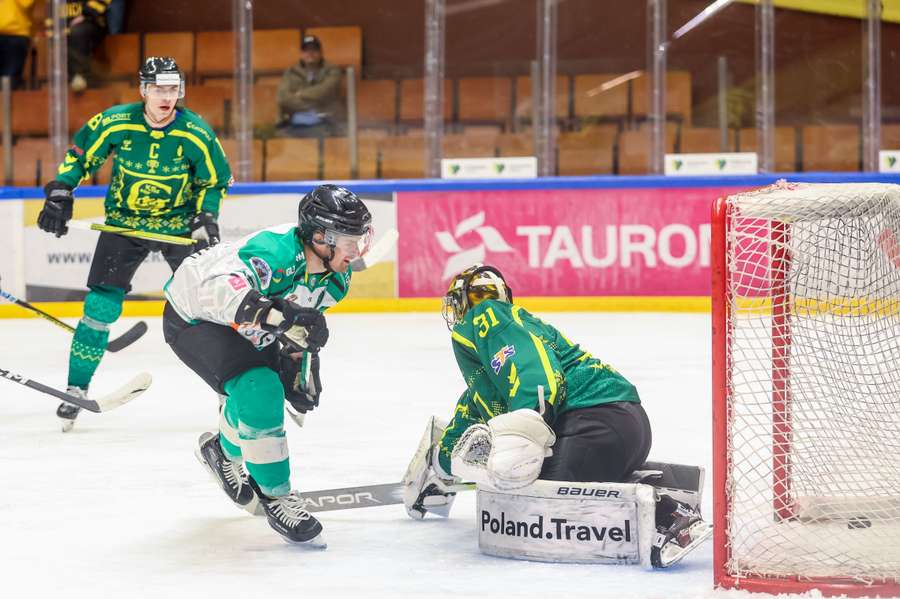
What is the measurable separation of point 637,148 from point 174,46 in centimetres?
290

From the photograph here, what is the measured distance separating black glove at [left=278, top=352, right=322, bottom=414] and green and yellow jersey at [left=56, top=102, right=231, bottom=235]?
161cm

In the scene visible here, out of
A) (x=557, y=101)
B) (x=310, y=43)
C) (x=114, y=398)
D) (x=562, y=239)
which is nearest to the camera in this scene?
(x=114, y=398)

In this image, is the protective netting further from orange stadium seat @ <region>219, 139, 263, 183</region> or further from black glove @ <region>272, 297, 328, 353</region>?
orange stadium seat @ <region>219, 139, 263, 183</region>

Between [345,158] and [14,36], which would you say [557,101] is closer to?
[345,158]

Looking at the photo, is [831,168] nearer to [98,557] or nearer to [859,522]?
[859,522]

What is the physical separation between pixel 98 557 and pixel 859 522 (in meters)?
1.47

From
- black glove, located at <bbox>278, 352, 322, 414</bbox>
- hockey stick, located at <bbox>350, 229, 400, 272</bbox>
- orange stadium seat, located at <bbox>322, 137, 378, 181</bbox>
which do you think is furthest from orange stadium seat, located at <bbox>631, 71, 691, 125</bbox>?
black glove, located at <bbox>278, 352, 322, 414</bbox>

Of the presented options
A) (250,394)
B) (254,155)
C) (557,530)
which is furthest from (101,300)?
(254,155)

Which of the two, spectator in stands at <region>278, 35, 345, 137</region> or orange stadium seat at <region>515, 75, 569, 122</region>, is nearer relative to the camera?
orange stadium seat at <region>515, 75, 569, 122</region>

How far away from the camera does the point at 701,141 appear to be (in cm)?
744

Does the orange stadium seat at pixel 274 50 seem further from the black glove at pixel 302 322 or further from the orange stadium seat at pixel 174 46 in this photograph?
the black glove at pixel 302 322

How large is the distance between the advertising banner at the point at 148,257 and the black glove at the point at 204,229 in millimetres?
2877

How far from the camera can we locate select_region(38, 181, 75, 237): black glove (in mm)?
4156

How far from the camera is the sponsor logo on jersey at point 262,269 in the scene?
2512mm
